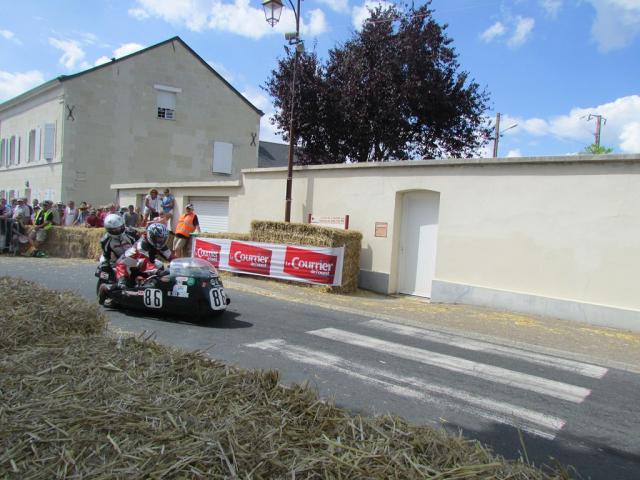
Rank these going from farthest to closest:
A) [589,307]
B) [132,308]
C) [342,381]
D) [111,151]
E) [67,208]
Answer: [111,151] < [67,208] < [589,307] < [132,308] < [342,381]

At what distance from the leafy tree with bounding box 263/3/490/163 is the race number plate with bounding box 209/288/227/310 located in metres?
14.8

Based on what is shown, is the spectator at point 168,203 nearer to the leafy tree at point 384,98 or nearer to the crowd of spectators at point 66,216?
the crowd of spectators at point 66,216

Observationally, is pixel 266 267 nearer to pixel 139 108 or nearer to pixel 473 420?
pixel 473 420

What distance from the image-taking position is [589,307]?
975cm

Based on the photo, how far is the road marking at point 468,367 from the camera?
5.45 meters

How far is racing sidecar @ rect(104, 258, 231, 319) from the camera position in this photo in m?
7.60

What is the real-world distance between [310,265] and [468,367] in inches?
254

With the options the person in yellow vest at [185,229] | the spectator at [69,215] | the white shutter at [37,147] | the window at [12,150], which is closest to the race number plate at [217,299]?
the person in yellow vest at [185,229]

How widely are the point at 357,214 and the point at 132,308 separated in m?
7.10

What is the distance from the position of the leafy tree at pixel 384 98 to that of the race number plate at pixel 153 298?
15.2 metres

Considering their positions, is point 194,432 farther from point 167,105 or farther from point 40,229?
point 167,105

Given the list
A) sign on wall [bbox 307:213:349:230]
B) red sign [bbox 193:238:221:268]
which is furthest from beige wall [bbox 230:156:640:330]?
red sign [bbox 193:238:221:268]

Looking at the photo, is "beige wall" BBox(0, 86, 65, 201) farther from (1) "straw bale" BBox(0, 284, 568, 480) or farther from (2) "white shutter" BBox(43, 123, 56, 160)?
(1) "straw bale" BBox(0, 284, 568, 480)

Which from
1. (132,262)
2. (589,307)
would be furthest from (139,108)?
(589,307)
